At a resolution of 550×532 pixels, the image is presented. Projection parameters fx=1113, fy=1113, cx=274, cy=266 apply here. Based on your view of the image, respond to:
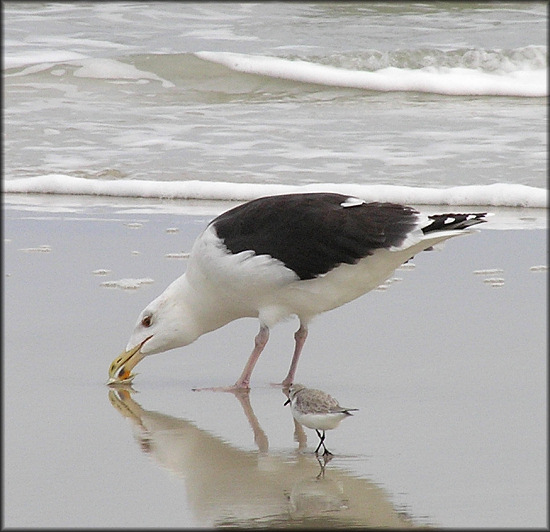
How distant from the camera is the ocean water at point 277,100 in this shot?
8.91 meters

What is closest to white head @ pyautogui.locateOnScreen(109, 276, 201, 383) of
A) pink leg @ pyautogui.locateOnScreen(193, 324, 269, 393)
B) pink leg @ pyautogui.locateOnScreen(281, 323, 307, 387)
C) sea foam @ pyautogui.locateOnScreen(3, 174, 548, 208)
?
pink leg @ pyautogui.locateOnScreen(193, 324, 269, 393)

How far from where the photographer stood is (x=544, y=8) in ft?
68.0

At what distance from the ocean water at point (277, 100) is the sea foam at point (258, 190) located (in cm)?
1

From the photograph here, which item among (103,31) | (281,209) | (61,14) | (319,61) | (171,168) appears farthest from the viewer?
(61,14)

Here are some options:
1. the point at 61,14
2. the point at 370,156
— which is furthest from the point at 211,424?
the point at 61,14

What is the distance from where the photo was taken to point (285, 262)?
15.4 ft

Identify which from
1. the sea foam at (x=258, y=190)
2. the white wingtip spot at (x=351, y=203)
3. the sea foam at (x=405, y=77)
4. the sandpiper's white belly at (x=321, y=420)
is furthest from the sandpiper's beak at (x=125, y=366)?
the sea foam at (x=405, y=77)

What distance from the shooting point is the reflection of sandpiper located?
368 cm

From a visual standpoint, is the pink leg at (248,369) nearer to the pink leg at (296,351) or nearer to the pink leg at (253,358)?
the pink leg at (253,358)

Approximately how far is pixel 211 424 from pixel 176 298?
3.25 ft

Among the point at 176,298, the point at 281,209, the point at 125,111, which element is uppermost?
the point at 281,209

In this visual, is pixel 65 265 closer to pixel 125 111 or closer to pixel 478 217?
pixel 478 217

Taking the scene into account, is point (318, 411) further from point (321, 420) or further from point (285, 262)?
point (285, 262)

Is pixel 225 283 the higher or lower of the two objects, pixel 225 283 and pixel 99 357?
the higher
